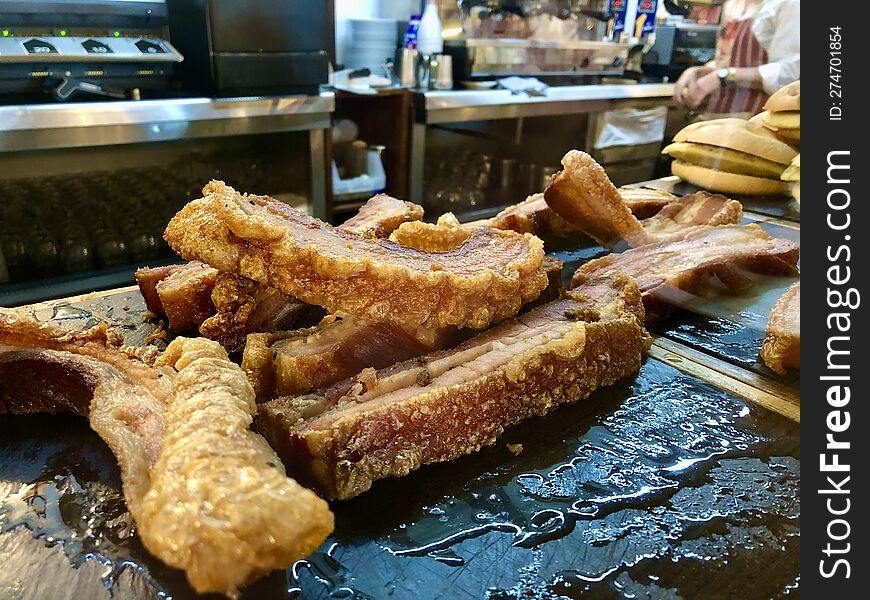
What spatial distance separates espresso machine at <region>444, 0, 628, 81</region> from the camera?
5.16 meters

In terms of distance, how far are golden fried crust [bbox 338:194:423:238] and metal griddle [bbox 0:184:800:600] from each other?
0.87 m

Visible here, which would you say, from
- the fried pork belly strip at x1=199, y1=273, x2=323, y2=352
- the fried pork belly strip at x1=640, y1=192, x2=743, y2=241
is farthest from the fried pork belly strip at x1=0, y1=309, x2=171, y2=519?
the fried pork belly strip at x1=640, y1=192, x2=743, y2=241

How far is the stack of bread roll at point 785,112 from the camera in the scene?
182 cm

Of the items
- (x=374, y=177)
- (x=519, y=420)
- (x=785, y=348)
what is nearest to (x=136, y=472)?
(x=519, y=420)

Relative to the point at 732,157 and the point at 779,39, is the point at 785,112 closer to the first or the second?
the point at 779,39

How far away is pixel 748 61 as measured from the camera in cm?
229

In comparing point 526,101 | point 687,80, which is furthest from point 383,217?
point 526,101

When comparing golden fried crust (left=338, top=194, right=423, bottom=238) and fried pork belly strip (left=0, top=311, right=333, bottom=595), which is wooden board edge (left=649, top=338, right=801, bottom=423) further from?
fried pork belly strip (left=0, top=311, right=333, bottom=595)

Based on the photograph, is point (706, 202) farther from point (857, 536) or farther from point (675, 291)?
point (857, 536)

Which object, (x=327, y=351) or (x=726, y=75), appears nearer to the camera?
(x=327, y=351)

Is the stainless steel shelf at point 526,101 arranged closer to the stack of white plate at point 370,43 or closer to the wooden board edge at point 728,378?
the stack of white plate at point 370,43

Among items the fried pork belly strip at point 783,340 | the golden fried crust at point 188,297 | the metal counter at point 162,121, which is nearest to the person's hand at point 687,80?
the fried pork belly strip at point 783,340

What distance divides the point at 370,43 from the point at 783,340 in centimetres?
450

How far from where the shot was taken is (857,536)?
104cm
